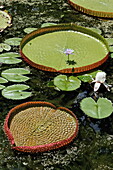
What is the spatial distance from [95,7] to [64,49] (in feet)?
4.03

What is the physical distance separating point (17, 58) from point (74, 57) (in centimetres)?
57

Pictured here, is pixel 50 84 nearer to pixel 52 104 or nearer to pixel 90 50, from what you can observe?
pixel 52 104

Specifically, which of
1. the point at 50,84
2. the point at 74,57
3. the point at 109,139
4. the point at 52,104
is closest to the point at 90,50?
the point at 74,57

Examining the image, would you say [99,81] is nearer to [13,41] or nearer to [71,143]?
[71,143]

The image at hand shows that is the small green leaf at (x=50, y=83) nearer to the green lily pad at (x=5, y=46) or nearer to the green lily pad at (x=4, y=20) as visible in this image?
the green lily pad at (x=5, y=46)

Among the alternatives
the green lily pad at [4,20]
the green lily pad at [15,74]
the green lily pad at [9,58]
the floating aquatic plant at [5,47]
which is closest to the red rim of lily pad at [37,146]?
the green lily pad at [15,74]

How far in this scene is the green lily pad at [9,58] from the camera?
283 centimetres

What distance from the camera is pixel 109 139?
2.06 meters

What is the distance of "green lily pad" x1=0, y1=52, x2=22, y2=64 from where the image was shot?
9.29ft

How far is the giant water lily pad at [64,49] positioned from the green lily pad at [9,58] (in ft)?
0.27

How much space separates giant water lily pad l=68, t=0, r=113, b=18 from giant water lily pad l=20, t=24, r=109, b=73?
2.00ft

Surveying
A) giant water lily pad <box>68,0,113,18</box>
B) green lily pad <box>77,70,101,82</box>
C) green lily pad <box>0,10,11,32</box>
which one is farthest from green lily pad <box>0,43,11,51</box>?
giant water lily pad <box>68,0,113,18</box>

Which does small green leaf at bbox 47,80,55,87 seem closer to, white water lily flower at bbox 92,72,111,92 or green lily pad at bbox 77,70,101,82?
green lily pad at bbox 77,70,101,82

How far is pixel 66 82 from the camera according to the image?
8.37ft
